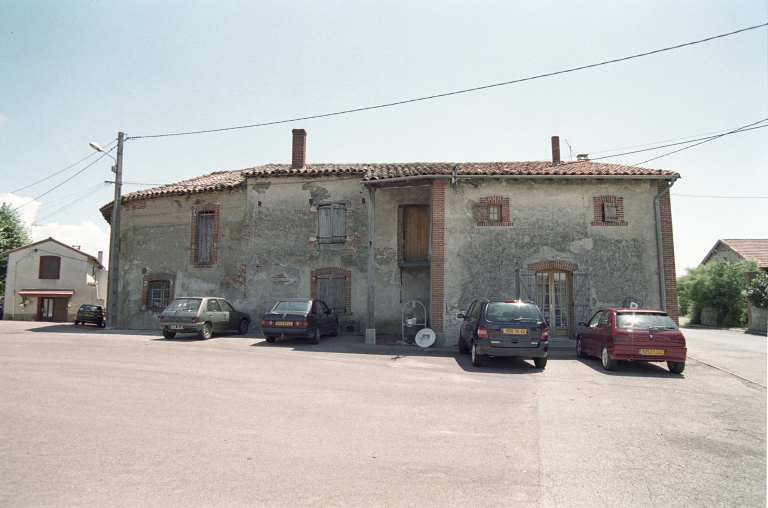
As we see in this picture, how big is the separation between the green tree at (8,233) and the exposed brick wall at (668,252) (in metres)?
44.4

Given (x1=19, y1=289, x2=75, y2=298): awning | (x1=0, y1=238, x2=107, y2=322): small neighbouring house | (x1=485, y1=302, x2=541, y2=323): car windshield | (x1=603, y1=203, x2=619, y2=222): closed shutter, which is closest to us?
(x1=485, y1=302, x2=541, y2=323): car windshield

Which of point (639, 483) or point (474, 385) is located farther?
point (474, 385)

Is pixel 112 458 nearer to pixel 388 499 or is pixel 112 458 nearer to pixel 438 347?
pixel 388 499

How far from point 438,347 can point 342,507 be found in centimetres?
1114

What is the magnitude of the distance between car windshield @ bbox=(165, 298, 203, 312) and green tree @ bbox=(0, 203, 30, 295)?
31434 mm

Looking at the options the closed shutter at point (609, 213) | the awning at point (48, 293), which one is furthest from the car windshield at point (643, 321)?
the awning at point (48, 293)

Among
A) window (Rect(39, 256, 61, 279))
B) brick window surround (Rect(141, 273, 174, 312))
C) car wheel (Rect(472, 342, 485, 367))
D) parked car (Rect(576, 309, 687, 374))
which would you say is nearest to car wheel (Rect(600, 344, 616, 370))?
parked car (Rect(576, 309, 687, 374))

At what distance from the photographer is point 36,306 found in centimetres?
3519

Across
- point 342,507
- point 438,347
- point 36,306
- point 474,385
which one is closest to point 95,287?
→ point 36,306

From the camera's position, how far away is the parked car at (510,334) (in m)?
10.3

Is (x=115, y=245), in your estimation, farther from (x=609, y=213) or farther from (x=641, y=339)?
(x=641, y=339)

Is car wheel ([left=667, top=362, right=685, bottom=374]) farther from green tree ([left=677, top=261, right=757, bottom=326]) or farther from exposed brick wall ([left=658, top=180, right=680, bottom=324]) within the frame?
green tree ([left=677, top=261, right=757, bottom=326])

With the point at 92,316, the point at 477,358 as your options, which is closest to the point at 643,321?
the point at 477,358

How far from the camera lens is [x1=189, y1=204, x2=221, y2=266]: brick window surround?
20.0 m
